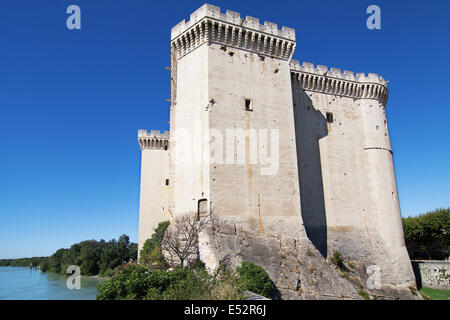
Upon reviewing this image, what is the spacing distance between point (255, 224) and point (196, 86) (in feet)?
22.6

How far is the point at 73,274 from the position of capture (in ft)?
153

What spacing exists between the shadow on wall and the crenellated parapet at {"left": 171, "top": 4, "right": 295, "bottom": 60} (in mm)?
3551

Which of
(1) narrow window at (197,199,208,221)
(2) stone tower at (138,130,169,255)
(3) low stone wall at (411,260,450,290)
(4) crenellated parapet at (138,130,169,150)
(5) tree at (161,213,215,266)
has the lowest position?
(3) low stone wall at (411,260,450,290)

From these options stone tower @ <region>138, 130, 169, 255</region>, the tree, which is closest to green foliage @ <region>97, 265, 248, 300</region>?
the tree

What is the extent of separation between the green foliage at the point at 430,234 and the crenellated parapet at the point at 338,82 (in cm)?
1000

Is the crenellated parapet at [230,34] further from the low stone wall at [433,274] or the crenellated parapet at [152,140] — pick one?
the low stone wall at [433,274]

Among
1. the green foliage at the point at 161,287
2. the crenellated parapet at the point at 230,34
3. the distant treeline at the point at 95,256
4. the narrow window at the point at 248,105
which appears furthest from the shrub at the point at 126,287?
the distant treeline at the point at 95,256

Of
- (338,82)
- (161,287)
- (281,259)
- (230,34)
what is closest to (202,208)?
(281,259)

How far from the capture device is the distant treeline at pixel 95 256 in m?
42.3

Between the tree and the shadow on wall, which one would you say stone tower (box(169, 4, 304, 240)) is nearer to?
the tree

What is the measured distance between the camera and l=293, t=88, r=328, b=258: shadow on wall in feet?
57.5

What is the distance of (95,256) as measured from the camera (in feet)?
143

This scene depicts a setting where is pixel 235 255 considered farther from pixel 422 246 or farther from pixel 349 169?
pixel 422 246
